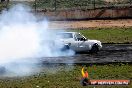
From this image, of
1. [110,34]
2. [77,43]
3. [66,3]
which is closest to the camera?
[77,43]

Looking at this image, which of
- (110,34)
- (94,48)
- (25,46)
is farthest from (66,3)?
(25,46)

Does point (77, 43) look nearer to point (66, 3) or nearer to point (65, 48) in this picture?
point (65, 48)

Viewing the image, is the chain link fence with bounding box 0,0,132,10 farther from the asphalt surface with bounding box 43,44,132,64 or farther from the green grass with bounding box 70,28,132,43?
the asphalt surface with bounding box 43,44,132,64

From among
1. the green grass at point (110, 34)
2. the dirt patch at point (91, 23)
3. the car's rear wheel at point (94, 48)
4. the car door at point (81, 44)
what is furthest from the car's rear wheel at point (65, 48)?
the dirt patch at point (91, 23)

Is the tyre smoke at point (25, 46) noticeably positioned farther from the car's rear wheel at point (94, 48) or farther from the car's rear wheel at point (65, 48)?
the car's rear wheel at point (94, 48)

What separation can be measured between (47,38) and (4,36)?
307 centimetres

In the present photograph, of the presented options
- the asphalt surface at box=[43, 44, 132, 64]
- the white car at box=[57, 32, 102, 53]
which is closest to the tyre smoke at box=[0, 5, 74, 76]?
the white car at box=[57, 32, 102, 53]

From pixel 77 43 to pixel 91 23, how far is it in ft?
61.3

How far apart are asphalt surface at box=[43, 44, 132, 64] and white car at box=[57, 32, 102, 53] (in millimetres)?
531

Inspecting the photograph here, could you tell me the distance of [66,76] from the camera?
17844 mm

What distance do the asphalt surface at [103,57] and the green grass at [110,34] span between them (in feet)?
15.0

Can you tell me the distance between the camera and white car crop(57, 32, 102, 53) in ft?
85.9

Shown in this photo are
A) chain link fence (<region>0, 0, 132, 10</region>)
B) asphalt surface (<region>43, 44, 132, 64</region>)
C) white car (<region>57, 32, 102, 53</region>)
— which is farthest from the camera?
chain link fence (<region>0, 0, 132, 10</region>)

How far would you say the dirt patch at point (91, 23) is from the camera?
43281 mm
